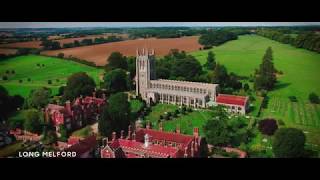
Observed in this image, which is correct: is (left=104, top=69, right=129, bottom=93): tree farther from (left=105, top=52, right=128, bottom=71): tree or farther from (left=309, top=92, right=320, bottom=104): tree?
(left=309, top=92, right=320, bottom=104): tree

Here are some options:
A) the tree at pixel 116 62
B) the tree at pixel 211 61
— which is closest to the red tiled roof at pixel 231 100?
the tree at pixel 211 61

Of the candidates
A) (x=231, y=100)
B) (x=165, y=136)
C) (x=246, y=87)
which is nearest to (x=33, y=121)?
(x=165, y=136)

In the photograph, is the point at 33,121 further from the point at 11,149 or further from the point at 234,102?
the point at 234,102

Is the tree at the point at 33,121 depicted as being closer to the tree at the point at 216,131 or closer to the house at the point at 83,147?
the house at the point at 83,147

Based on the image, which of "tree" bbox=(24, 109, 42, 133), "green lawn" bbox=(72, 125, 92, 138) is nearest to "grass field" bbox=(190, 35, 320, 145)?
"green lawn" bbox=(72, 125, 92, 138)
